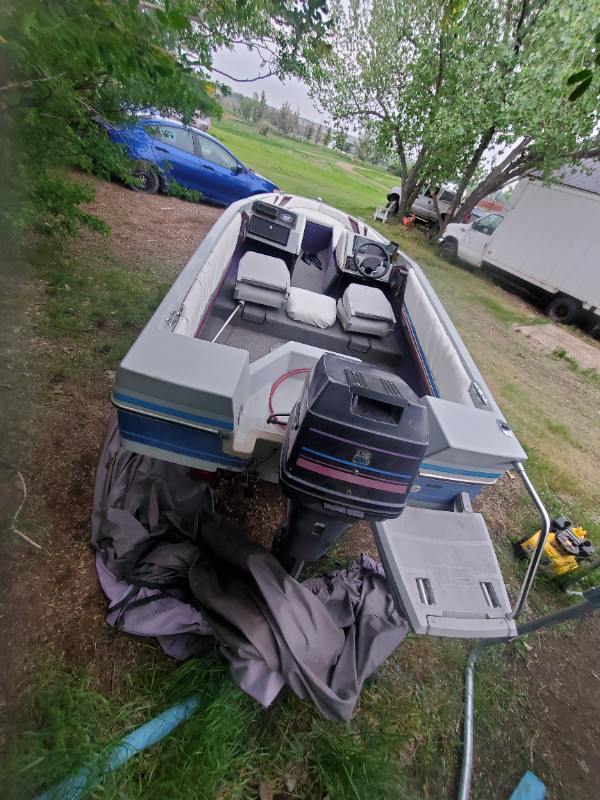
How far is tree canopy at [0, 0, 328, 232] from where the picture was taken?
97cm

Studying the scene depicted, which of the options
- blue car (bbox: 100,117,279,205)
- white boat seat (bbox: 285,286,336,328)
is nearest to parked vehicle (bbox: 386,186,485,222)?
blue car (bbox: 100,117,279,205)

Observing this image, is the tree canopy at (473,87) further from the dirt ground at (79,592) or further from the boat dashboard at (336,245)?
the dirt ground at (79,592)

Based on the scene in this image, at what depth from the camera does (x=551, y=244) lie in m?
6.78

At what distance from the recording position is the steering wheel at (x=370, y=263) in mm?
3193

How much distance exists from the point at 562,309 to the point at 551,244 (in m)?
1.19

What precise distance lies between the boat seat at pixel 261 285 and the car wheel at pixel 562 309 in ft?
21.2

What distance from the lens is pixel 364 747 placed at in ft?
4.44

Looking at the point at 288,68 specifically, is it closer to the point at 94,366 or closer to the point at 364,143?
the point at 94,366

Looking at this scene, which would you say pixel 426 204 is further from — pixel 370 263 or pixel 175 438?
pixel 175 438

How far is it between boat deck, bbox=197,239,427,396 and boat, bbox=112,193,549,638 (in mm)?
37

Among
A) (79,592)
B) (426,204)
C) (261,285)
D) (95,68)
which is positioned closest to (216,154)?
(261,285)

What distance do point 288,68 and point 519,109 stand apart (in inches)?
208

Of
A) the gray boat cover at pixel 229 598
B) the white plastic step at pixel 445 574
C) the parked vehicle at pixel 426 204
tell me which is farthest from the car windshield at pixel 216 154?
the parked vehicle at pixel 426 204

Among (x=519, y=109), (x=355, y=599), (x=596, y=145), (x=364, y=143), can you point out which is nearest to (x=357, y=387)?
(x=355, y=599)
